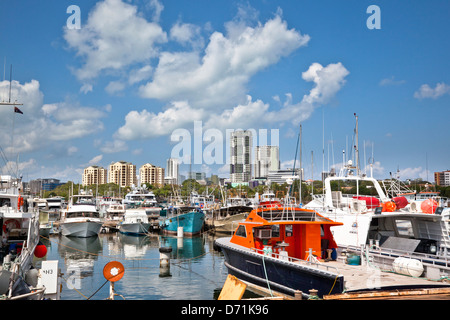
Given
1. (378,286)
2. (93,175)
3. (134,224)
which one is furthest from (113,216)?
(93,175)

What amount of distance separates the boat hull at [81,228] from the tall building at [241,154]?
5832 centimetres

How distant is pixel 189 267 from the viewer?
2583 cm

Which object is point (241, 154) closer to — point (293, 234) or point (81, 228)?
point (81, 228)

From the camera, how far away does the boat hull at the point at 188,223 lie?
44438 millimetres

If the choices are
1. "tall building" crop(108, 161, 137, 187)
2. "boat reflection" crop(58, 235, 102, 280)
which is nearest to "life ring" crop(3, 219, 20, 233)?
"boat reflection" crop(58, 235, 102, 280)

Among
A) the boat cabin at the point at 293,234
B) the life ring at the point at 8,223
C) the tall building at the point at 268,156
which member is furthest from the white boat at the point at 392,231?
the tall building at the point at 268,156

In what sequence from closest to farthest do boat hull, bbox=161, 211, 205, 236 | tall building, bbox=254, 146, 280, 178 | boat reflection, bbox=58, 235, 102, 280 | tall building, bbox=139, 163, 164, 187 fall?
boat reflection, bbox=58, 235, 102, 280, boat hull, bbox=161, 211, 205, 236, tall building, bbox=254, 146, 280, 178, tall building, bbox=139, 163, 164, 187

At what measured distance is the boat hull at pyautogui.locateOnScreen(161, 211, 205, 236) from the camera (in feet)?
146

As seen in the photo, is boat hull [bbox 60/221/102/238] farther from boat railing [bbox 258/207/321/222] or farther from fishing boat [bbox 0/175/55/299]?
boat railing [bbox 258/207/321/222]

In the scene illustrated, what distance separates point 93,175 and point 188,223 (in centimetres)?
11944

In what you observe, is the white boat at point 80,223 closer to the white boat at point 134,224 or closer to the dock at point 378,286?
the white boat at point 134,224

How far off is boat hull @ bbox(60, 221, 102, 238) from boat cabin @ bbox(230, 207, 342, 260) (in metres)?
30.3
